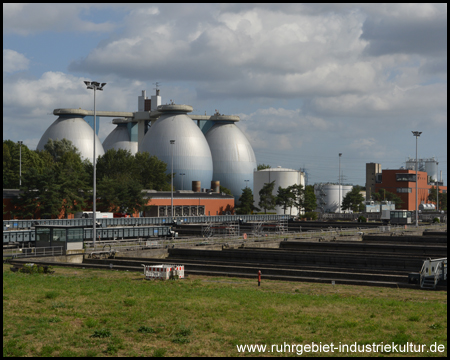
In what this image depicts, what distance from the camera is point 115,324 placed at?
58.4ft

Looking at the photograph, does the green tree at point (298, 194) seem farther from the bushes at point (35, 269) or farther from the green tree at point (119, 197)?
the bushes at point (35, 269)

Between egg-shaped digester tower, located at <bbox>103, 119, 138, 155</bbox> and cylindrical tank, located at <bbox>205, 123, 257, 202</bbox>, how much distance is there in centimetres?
2344

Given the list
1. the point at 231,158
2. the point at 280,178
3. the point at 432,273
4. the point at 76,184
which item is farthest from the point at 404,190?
the point at 432,273

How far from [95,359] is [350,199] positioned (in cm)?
12526

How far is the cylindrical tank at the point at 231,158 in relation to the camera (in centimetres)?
16212

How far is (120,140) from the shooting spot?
172 m

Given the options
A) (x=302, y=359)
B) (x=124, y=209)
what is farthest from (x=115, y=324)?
(x=124, y=209)

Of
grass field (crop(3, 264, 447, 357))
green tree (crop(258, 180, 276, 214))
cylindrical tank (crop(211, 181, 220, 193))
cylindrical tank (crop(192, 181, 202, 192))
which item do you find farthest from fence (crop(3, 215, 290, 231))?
grass field (crop(3, 264, 447, 357))

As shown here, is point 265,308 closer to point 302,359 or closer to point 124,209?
point 302,359

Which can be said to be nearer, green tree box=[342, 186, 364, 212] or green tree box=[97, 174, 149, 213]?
green tree box=[97, 174, 149, 213]

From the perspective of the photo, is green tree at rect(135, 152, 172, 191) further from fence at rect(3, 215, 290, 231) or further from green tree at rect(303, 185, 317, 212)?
green tree at rect(303, 185, 317, 212)

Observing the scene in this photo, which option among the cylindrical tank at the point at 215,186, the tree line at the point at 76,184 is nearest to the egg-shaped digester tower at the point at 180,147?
the cylindrical tank at the point at 215,186

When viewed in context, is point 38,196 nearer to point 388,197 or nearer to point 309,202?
point 309,202

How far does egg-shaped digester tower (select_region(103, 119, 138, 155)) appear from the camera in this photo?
169750mm
